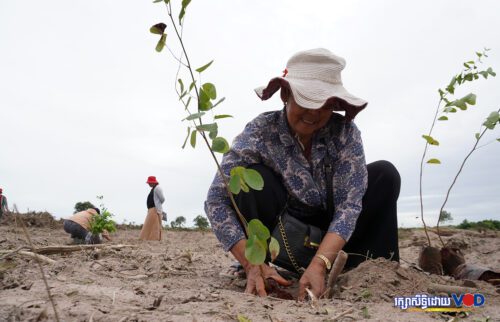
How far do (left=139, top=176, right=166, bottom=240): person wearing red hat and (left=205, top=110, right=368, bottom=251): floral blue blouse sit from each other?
18.6 ft

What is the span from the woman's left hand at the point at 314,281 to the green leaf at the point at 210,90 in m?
0.96

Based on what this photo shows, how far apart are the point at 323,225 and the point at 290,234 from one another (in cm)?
29

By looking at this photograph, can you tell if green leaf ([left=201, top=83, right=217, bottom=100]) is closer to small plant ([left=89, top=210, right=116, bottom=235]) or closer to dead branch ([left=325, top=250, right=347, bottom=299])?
dead branch ([left=325, top=250, right=347, bottom=299])

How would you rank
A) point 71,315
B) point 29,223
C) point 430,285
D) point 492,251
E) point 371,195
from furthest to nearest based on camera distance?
point 29,223
point 492,251
point 371,195
point 430,285
point 71,315

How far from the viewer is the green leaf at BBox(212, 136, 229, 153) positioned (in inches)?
54.9

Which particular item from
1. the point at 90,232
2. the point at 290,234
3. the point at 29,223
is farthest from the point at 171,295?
the point at 29,223

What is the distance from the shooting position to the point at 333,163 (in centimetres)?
243

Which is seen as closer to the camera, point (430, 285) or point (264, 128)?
point (430, 285)

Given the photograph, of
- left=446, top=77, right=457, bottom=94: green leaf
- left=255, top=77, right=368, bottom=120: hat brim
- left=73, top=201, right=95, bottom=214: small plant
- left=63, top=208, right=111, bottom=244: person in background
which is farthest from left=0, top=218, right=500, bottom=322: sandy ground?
left=73, top=201, right=95, bottom=214: small plant

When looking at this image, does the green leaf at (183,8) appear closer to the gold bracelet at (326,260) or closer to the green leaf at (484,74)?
the gold bracelet at (326,260)

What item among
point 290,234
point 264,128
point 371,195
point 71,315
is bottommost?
point 71,315

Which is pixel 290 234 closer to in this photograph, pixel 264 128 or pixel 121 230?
pixel 264 128

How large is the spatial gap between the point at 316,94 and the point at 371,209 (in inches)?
32.0

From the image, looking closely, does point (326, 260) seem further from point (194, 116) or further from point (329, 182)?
point (194, 116)
